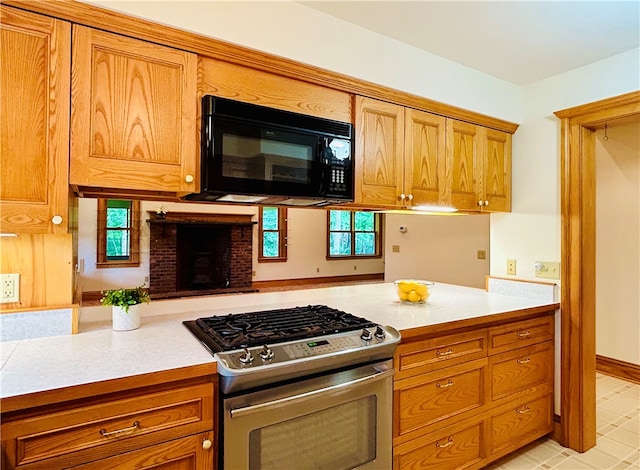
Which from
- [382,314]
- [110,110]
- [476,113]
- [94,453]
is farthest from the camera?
[476,113]

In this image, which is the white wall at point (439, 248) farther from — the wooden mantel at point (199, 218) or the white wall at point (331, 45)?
the white wall at point (331, 45)

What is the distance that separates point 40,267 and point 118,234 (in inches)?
225

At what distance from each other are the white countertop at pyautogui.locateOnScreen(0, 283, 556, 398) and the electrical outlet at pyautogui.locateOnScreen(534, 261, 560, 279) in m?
0.17

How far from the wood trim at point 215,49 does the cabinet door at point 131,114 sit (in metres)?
0.03

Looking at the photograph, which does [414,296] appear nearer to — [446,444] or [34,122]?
[446,444]

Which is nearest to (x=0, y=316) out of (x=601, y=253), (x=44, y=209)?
(x=44, y=209)

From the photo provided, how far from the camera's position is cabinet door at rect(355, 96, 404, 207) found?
200 cm

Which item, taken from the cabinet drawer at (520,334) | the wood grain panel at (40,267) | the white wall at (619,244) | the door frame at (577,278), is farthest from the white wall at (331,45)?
the white wall at (619,244)

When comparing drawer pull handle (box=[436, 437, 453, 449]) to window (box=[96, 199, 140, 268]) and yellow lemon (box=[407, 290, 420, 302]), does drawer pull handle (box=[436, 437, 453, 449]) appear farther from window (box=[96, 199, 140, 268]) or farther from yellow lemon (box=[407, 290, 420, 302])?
window (box=[96, 199, 140, 268])

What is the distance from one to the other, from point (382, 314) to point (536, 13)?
5.33ft

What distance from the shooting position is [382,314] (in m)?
2.05

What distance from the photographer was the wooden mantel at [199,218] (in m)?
6.76

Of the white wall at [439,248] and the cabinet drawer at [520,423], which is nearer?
the cabinet drawer at [520,423]

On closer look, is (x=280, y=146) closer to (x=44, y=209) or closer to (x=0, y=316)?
(x=44, y=209)
